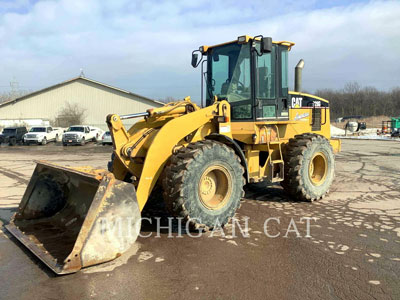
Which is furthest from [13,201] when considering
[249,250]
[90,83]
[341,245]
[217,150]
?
[90,83]

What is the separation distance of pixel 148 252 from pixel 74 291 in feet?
3.87

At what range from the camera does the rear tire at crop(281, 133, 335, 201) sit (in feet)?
22.0

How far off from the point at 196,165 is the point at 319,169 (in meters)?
3.79

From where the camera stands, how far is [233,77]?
6.48 meters

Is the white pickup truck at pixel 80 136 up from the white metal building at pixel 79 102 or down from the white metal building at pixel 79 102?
down

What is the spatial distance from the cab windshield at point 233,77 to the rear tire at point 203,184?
49.9 inches

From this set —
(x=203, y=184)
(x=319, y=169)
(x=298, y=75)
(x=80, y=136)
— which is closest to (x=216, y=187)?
(x=203, y=184)

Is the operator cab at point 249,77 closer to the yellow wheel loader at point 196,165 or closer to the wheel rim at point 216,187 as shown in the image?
the yellow wheel loader at point 196,165

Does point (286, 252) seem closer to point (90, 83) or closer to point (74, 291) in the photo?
point (74, 291)

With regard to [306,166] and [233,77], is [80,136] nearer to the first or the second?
[233,77]

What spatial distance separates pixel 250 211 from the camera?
646cm

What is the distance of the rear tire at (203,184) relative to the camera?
4.76m

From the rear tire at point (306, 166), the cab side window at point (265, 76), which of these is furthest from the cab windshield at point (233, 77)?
the rear tire at point (306, 166)

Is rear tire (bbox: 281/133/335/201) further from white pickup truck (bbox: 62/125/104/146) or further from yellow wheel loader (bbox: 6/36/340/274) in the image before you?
white pickup truck (bbox: 62/125/104/146)
